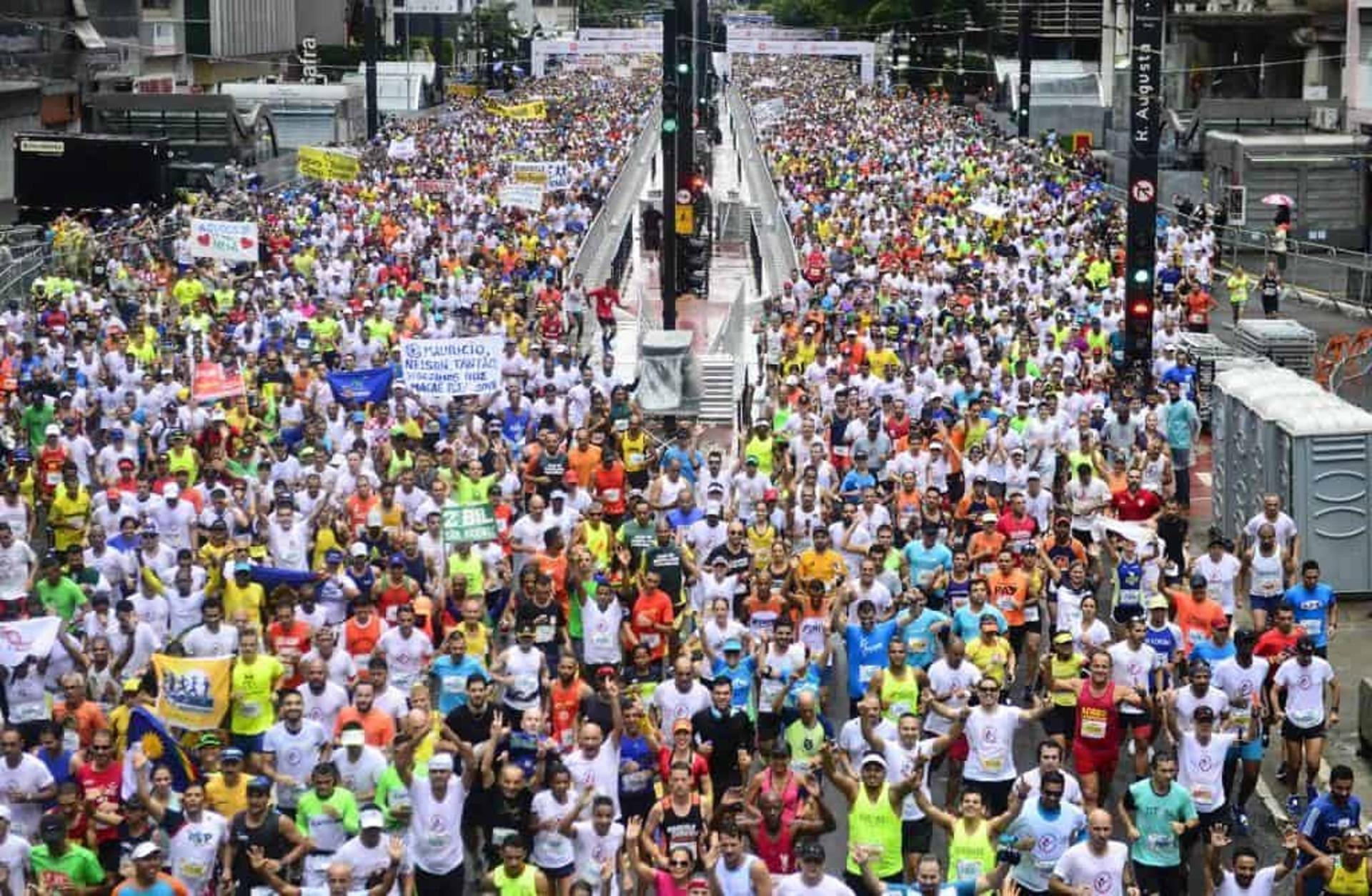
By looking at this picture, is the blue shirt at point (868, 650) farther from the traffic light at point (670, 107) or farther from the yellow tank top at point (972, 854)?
the traffic light at point (670, 107)

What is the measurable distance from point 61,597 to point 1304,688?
7.53 m

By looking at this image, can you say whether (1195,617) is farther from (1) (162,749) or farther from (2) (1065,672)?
(1) (162,749)

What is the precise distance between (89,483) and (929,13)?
98.2 meters

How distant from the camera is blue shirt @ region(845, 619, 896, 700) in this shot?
13.3 metres

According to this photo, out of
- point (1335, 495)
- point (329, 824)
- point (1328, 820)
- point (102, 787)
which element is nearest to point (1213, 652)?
point (1328, 820)

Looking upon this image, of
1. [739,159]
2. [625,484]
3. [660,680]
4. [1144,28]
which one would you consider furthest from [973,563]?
[739,159]

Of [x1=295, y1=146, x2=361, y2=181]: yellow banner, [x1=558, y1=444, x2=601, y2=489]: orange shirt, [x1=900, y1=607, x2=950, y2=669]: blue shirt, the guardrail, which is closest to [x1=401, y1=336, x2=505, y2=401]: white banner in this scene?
[x1=558, y1=444, x2=601, y2=489]: orange shirt

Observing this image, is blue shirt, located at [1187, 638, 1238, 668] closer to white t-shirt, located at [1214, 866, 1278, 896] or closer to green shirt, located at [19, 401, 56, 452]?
white t-shirt, located at [1214, 866, 1278, 896]

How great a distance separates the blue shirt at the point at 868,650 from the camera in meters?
13.3

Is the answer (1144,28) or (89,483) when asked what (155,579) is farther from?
(1144,28)

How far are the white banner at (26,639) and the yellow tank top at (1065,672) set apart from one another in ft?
18.7

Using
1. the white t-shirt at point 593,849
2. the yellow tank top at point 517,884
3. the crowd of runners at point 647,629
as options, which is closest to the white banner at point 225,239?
the crowd of runners at point 647,629

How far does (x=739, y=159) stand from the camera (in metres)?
76.6

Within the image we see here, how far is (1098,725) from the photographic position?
12352 mm
